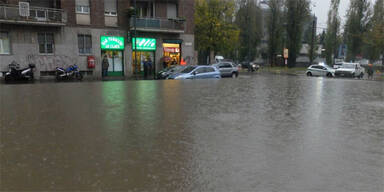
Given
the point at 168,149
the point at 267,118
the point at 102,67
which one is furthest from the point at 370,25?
the point at 168,149

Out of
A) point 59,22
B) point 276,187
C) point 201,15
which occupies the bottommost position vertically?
point 276,187

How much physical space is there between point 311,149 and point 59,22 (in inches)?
970

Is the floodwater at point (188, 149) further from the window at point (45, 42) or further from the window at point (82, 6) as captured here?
the window at point (82, 6)

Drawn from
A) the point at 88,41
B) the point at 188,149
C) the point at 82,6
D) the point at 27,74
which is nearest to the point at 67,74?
the point at 27,74

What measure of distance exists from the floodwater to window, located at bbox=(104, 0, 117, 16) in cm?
2116

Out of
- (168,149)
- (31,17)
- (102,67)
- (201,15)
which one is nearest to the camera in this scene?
(168,149)

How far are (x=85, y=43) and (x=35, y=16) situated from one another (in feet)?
14.1

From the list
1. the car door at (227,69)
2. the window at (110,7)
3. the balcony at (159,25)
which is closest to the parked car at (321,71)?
the car door at (227,69)

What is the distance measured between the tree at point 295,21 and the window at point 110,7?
3181cm

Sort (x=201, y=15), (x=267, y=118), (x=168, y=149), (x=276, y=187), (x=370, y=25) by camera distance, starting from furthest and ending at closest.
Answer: (x=370, y=25) < (x=201, y=15) < (x=267, y=118) < (x=168, y=149) < (x=276, y=187)

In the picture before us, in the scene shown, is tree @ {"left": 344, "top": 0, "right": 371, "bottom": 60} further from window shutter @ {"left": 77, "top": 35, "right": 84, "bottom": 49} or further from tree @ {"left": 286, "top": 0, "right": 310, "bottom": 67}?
window shutter @ {"left": 77, "top": 35, "right": 84, "bottom": 49}

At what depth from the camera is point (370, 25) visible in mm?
52406

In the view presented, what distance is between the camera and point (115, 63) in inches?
1153

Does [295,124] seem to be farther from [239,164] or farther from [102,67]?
[102,67]
